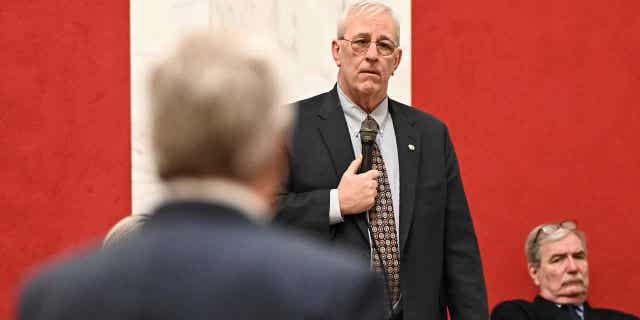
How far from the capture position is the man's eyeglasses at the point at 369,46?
352 cm

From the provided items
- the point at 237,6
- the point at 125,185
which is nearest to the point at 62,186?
the point at 125,185

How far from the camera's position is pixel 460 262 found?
3496 mm

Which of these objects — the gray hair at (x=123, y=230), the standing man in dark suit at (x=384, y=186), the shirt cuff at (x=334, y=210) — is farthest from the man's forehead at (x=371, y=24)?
the gray hair at (x=123, y=230)

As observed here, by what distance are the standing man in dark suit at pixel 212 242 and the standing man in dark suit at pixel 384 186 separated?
1.93 metres

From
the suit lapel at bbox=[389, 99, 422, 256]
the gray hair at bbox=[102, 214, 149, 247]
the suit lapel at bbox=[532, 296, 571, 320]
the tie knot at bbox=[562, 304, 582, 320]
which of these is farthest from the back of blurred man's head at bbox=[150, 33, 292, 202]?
the tie knot at bbox=[562, 304, 582, 320]

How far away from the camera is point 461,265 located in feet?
11.5

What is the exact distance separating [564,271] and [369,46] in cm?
163

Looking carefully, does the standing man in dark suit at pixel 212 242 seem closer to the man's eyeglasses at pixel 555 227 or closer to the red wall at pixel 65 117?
the red wall at pixel 65 117

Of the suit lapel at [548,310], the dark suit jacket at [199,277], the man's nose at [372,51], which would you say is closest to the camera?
the dark suit jacket at [199,277]

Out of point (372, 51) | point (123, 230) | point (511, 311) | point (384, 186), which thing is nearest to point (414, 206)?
point (384, 186)

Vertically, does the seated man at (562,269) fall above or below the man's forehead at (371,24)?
below

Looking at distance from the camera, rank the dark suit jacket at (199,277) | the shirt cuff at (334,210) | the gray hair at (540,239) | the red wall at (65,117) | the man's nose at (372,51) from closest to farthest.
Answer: the dark suit jacket at (199,277)
the shirt cuff at (334,210)
the man's nose at (372,51)
the red wall at (65,117)
the gray hair at (540,239)

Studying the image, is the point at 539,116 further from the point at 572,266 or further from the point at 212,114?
the point at 212,114

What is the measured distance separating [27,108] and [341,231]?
5.70 feet
